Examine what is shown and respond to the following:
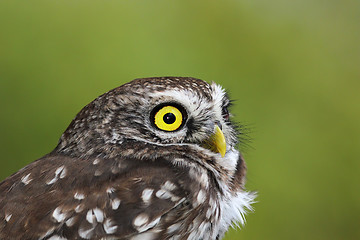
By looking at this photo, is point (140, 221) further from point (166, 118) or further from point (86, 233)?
point (166, 118)

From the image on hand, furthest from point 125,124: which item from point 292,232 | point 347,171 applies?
point 347,171

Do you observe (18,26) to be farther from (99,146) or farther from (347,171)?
(347,171)

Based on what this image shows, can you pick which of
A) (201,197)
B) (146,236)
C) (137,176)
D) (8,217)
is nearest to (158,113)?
(137,176)

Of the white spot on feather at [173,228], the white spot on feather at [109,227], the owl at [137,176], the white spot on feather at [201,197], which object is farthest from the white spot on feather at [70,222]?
the white spot on feather at [201,197]

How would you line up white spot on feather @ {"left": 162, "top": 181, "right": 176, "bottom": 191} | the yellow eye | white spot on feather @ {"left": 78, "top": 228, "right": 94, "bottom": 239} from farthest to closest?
1. the yellow eye
2. white spot on feather @ {"left": 162, "top": 181, "right": 176, "bottom": 191}
3. white spot on feather @ {"left": 78, "top": 228, "right": 94, "bottom": 239}

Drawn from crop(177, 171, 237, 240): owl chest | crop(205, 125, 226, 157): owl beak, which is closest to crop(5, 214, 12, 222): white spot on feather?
crop(177, 171, 237, 240): owl chest

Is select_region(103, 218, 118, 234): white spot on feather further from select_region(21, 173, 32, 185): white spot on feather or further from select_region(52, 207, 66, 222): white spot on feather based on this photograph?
select_region(21, 173, 32, 185): white spot on feather

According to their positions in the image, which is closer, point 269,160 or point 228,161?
point 228,161
